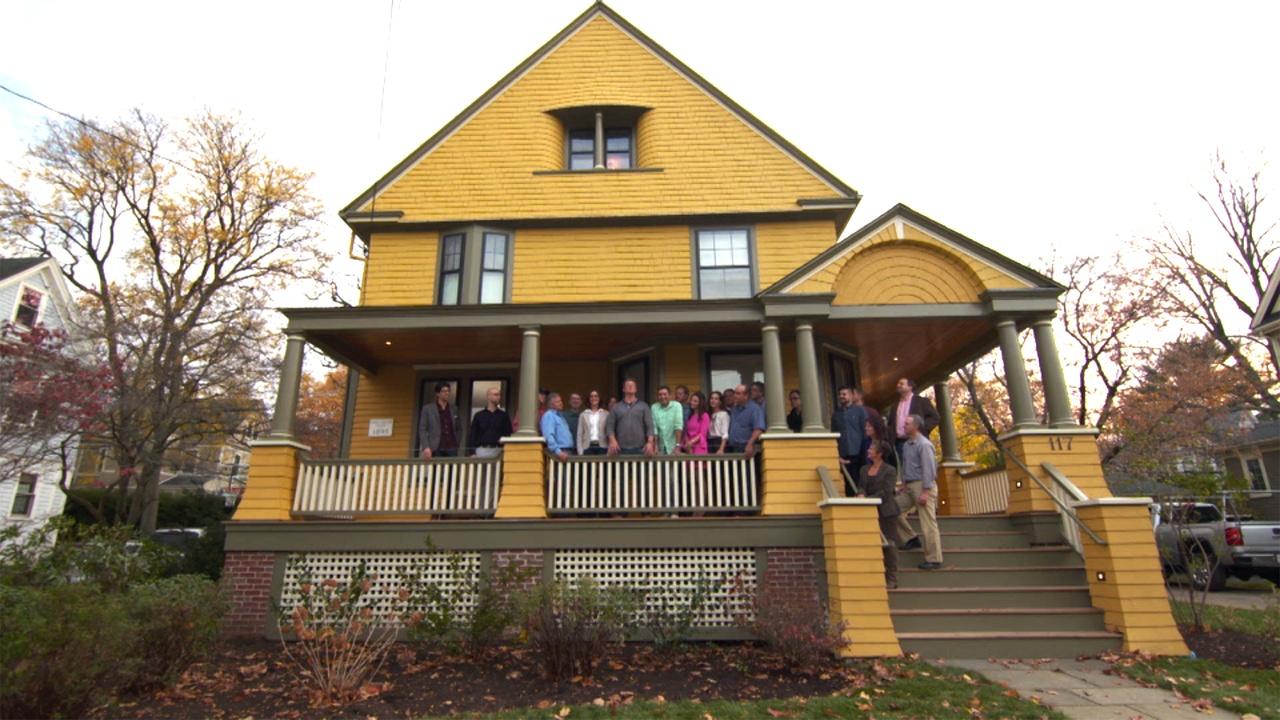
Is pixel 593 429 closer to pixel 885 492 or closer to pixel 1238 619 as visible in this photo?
pixel 885 492

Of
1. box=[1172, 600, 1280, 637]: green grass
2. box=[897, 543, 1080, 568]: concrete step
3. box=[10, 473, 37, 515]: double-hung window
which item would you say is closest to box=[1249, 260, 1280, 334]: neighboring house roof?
box=[1172, 600, 1280, 637]: green grass

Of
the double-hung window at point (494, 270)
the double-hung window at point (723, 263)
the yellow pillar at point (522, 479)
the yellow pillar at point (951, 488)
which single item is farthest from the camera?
the double-hung window at point (494, 270)

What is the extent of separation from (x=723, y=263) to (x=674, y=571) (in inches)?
218

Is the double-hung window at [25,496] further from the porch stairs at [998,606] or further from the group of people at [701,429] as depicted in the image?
the porch stairs at [998,606]

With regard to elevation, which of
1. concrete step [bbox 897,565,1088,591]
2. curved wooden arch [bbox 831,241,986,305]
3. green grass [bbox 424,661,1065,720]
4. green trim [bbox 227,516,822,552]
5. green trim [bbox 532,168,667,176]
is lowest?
green grass [bbox 424,661,1065,720]

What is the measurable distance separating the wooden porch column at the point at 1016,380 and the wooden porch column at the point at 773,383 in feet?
9.66

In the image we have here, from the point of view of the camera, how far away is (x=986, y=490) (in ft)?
32.7

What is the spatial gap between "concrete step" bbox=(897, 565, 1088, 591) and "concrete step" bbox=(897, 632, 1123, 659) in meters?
0.78

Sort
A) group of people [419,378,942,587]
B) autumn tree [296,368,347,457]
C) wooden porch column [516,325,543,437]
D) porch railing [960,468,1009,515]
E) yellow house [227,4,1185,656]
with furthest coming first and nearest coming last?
autumn tree [296,368,347,457] → porch railing [960,468,1009,515] → wooden porch column [516,325,543,437] → group of people [419,378,942,587] → yellow house [227,4,1185,656]

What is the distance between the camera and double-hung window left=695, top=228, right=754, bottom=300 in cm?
1131

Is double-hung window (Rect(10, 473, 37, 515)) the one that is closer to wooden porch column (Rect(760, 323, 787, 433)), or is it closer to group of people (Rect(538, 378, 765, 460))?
group of people (Rect(538, 378, 765, 460))

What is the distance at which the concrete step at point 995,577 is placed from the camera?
745 centimetres

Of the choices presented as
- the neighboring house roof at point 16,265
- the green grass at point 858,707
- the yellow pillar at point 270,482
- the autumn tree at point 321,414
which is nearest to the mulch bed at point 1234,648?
the green grass at point 858,707

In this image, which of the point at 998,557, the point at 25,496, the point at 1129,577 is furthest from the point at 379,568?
the point at 25,496
